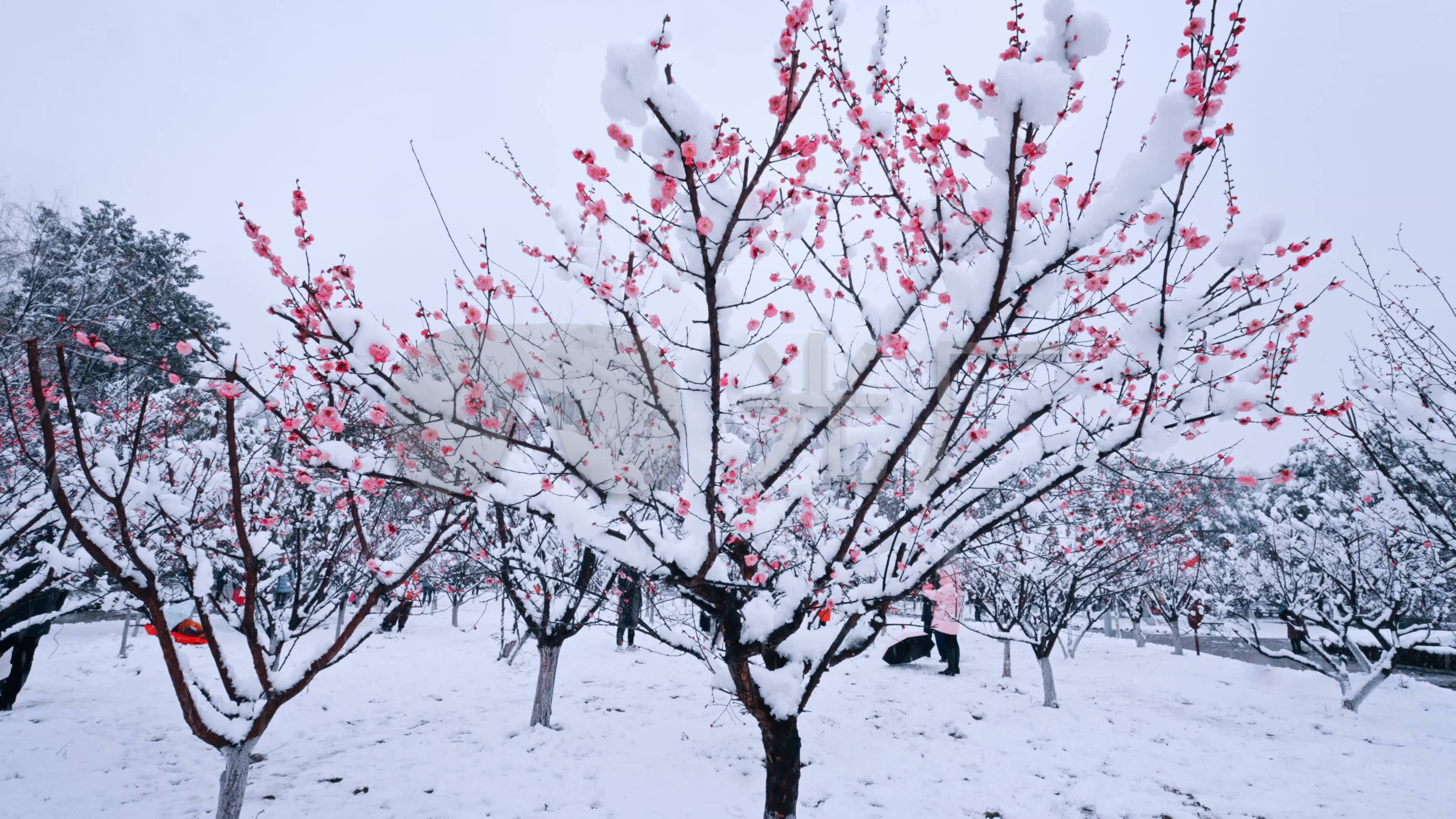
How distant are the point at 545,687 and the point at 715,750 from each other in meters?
2.30

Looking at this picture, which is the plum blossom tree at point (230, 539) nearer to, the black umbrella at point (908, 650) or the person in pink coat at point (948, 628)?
the person in pink coat at point (948, 628)

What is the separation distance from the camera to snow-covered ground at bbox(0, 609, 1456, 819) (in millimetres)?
5320

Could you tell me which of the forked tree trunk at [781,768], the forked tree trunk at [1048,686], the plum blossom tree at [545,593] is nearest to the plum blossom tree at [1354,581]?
the forked tree trunk at [1048,686]

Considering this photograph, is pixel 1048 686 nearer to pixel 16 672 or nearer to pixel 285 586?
pixel 16 672

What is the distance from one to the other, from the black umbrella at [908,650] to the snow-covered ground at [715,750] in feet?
3.61

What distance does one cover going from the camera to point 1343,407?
2736mm

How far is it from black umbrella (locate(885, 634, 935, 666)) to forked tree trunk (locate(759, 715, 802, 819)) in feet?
30.5

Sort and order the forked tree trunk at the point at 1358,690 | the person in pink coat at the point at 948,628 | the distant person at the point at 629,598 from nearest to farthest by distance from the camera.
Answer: the distant person at the point at 629,598, the forked tree trunk at the point at 1358,690, the person in pink coat at the point at 948,628

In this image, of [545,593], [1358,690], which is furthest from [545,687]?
[1358,690]

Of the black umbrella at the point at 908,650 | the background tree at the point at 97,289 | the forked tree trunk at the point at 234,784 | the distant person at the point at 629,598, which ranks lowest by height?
the black umbrella at the point at 908,650

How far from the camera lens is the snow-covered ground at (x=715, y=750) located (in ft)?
17.5

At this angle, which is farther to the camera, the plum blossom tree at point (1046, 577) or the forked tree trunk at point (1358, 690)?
the forked tree trunk at point (1358, 690)

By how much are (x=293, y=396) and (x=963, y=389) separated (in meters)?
6.89

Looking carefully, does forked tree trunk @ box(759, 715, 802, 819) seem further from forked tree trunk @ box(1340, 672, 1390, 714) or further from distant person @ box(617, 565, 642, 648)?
forked tree trunk @ box(1340, 672, 1390, 714)
